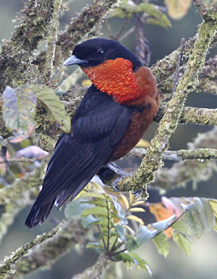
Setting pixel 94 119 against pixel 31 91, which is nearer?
pixel 31 91

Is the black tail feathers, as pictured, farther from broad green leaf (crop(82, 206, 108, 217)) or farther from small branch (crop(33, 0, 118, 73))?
small branch (crop(33, 0, 118, 73))

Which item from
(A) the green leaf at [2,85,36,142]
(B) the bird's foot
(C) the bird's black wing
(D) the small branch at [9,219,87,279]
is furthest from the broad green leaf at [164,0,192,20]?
(A) the green leaf at [2,85,36,142]

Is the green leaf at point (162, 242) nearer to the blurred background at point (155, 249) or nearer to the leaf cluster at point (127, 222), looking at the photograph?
the leaf cluster at point (127, 222)

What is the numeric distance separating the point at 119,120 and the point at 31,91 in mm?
1177

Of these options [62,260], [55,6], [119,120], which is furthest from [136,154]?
[62,260]

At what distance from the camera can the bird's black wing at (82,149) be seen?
2553mm

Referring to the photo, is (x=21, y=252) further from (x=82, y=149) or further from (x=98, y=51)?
(x=98, y=51)

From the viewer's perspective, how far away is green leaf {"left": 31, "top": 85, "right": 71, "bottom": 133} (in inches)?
60.2

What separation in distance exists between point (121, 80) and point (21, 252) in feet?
3.92

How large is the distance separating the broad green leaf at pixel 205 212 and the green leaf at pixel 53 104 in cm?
92

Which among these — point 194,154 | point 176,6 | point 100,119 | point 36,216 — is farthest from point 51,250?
point 176,6

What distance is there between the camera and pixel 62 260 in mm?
6703

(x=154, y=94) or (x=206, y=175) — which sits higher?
(x=154, y=94)

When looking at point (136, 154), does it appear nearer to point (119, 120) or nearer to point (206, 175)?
point (119, 120)
